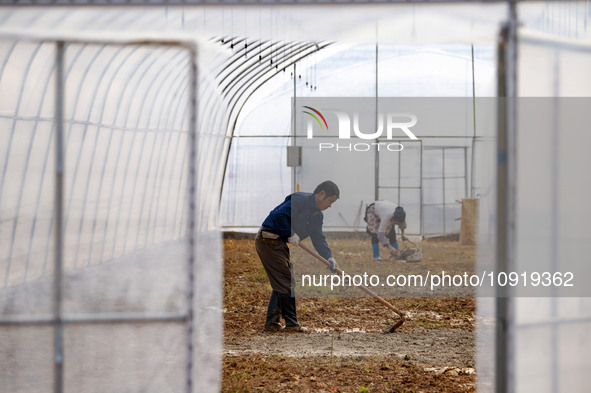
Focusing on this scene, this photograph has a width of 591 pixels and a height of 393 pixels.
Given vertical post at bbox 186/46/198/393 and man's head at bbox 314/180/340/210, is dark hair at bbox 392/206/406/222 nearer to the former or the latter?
man's head at bbox 314/180/340/210

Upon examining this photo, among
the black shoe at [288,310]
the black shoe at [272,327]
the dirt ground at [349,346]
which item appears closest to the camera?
the dirt ground at [349,346]

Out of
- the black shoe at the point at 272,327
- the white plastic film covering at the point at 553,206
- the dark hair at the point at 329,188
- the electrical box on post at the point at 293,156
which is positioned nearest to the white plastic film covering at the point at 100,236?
the white plastic film covering at the point at 553,206

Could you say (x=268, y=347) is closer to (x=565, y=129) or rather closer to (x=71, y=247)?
(x=71, y=247)

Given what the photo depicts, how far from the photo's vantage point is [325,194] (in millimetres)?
6965

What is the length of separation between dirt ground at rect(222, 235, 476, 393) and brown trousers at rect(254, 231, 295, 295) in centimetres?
59

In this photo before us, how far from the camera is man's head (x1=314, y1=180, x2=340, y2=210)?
272 inches

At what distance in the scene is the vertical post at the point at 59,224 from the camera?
11.9ft

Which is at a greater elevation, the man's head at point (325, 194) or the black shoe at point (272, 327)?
the man's head at point (325, 194)

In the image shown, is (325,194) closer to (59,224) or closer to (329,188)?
(329,188)

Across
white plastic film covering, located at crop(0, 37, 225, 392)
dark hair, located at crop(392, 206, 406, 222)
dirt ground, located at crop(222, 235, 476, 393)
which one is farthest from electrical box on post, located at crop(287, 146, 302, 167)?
white plastic film covering, located at crop(0, 37, 225, 392)

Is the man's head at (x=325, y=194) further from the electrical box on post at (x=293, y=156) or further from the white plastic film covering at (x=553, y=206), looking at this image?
the electrical box on post at (x=293, y=156)

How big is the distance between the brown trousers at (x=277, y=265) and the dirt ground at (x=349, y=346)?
587 millimetres

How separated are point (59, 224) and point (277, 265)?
3.73 m

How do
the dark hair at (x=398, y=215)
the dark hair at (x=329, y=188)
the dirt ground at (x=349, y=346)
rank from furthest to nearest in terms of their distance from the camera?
the dark hair at (x=398, y=215)
the dark hair at (x=329, y=188)
the dirt ground at (x=349, y=346)
